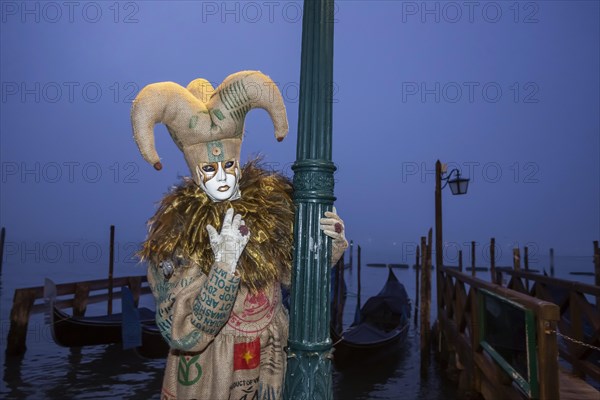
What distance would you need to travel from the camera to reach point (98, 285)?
1110 centimetres

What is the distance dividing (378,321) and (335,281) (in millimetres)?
1984

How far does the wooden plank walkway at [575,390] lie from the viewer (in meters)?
3.40

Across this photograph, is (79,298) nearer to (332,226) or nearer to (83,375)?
(83,375)

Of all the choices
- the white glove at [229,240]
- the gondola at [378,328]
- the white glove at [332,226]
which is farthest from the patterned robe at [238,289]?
the gondola at [378,328]

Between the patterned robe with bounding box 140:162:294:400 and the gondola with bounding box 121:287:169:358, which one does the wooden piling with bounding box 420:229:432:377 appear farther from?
the patterned robe with bounding box 140:162:294:400

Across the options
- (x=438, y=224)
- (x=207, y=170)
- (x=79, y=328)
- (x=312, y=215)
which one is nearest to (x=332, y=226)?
(x=312, y=215)

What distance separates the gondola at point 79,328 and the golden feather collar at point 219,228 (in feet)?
27.2

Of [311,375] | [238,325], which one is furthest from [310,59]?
[238,325]

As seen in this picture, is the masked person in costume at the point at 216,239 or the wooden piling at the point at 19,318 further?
the wooden piling at the point at 19,318

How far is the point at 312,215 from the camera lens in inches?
57.5

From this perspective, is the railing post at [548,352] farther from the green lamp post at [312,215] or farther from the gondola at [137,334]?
the gondola at [137,334]

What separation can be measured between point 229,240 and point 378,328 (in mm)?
10163

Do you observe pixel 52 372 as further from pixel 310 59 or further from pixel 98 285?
pixel 310 59

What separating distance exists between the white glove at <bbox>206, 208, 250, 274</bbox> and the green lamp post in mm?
326
